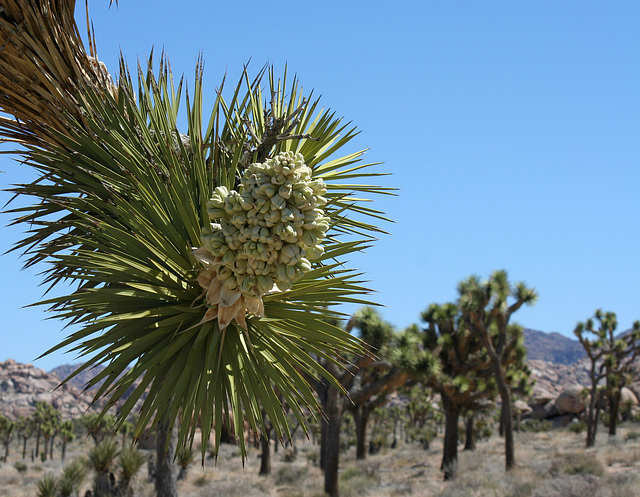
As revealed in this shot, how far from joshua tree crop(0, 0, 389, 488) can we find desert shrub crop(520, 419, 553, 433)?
44.5m

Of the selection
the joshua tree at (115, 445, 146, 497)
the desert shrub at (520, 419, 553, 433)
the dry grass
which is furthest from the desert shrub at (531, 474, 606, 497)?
the desert shrub at (520, 419, 553, 433)

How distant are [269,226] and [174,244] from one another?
725mm

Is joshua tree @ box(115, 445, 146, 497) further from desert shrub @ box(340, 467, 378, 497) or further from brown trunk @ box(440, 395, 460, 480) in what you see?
brown trunk @ box(440, 395, 460, 480)

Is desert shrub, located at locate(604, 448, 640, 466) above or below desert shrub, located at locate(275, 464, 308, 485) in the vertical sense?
above

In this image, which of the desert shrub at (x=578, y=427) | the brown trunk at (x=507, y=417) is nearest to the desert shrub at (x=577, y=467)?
the brown trunk at (x=507, y=417)

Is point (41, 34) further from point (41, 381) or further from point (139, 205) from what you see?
point (41, 381)

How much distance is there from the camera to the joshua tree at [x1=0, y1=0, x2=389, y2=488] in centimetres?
273

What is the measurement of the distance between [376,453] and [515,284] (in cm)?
1894

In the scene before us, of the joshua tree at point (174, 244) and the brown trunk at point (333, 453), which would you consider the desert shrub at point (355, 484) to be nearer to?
the brown trunk at point (333, 453)

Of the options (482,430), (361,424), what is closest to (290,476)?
(361,424)

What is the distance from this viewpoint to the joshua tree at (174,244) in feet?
8.95

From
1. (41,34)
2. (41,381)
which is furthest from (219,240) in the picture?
(41,381)

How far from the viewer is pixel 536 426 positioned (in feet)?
145

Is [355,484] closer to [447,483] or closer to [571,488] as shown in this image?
[447,483]
